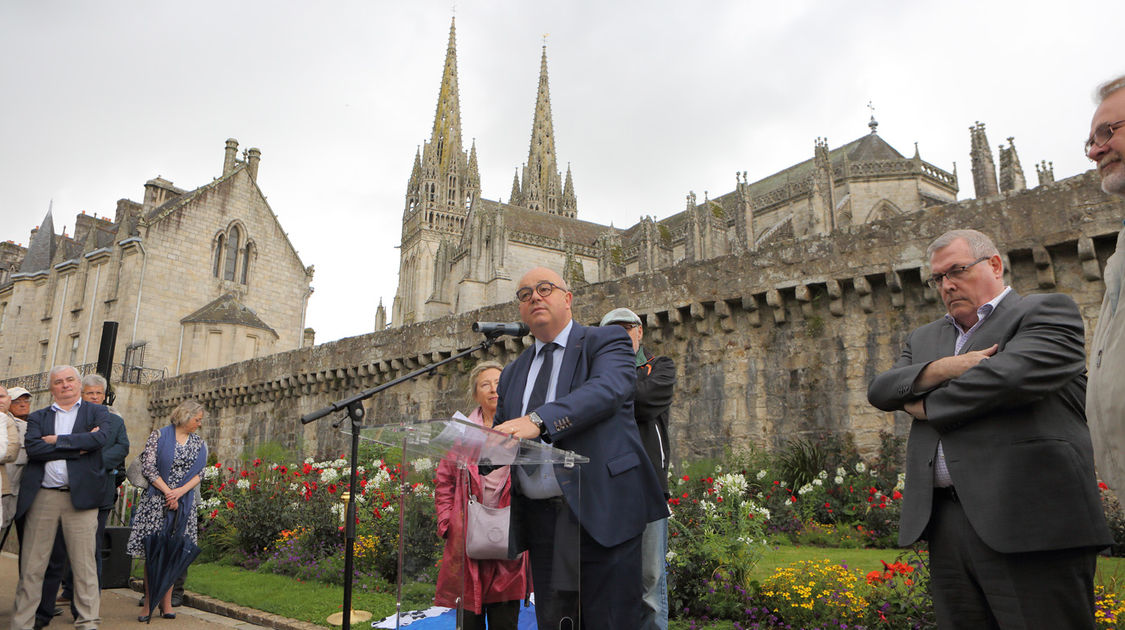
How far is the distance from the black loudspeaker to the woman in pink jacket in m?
5.54

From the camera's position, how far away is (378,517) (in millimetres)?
7035

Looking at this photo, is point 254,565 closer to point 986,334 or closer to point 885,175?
point 986,334

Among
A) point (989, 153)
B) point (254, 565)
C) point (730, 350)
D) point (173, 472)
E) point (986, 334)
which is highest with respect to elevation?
point (989, 153)

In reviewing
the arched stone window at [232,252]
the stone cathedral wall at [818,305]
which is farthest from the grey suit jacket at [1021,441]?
the arched stone window at [232,252]

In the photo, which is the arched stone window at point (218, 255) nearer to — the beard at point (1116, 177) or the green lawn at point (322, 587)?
the green lawn at point (322, 587)

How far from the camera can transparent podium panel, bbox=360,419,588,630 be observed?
2240 mm

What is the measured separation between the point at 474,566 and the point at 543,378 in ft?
2.40

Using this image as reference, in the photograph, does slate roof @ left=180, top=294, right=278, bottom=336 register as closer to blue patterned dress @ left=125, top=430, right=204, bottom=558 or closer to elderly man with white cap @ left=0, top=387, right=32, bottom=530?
elderly man with white cap @ left=0, top=387, right=32, bottom=530

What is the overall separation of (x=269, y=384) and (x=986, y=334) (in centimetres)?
1679

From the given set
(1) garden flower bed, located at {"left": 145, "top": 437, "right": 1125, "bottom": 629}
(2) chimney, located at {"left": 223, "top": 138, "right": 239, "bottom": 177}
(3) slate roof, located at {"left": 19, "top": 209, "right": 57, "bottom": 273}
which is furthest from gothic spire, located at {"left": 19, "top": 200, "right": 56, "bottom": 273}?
(1) garden flower bed, located at {"left": 145, "top": 437, "right": 1125, "bottom": 629}

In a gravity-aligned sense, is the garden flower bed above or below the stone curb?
above

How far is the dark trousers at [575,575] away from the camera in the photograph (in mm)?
2240

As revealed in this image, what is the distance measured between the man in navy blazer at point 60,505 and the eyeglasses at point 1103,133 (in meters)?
5.87

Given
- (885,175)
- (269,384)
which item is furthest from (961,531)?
(885,175)
